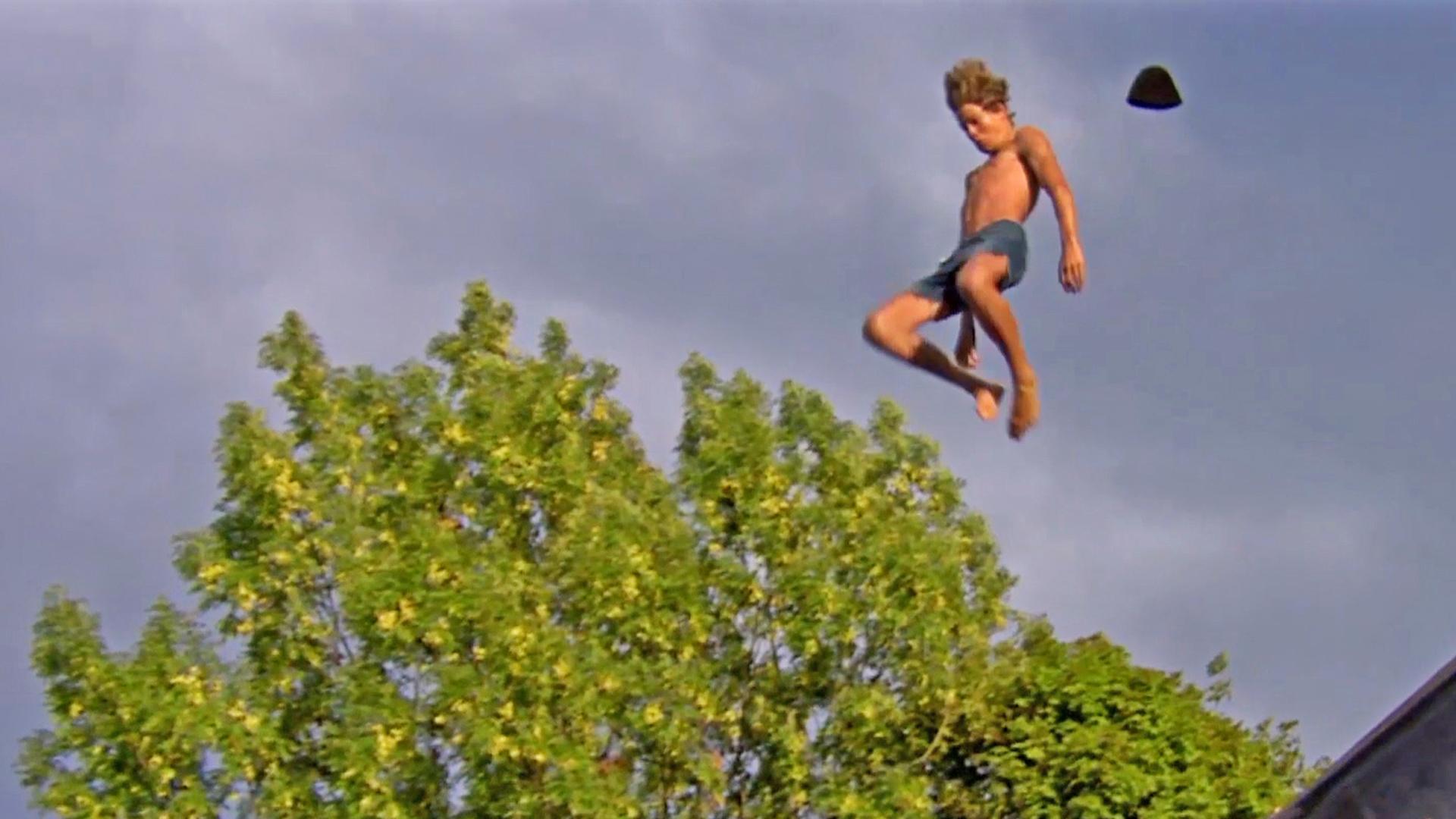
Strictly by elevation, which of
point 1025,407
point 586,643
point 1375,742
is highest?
point 586,643

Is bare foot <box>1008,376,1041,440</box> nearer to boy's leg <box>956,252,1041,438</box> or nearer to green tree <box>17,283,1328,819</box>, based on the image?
boy's leg <box>956,252,1041,438</box>

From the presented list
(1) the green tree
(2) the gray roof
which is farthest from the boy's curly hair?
(1) the green tree

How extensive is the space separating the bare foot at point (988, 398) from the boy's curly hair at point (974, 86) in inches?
43.8

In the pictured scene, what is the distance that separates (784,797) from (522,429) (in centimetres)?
721

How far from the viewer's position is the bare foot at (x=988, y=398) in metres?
8.16

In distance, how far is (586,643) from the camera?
34.3 m

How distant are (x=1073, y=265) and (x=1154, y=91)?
0.64 metres

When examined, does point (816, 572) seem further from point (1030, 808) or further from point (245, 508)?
point (245, 508)

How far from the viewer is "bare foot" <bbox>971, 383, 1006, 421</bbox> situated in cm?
816

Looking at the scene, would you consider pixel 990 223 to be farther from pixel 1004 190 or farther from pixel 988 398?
pixel 988 398

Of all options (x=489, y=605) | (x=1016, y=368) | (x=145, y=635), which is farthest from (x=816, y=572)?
(x=1016, y=368)

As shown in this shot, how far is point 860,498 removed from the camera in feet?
121

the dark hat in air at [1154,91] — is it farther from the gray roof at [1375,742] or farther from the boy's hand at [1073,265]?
the gray roof at [1375,742]

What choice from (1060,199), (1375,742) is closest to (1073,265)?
(1060,199)
